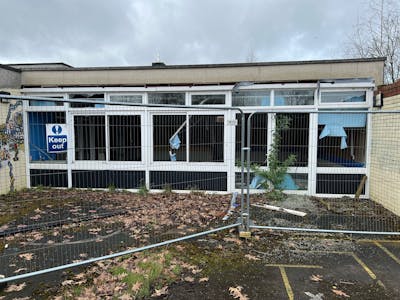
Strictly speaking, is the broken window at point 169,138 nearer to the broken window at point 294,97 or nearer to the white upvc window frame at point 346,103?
the broken window at point 294,97

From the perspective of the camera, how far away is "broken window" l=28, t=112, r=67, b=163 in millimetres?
5102

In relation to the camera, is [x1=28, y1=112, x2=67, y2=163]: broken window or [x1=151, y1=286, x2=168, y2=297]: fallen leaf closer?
[x1=151, y1=286, x2=168, y2=297]: fallen leaf

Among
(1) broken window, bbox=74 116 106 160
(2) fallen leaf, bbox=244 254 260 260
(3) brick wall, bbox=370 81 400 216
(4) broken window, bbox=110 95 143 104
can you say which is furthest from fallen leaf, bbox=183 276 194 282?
(4) broken window, bbox=110 95 143 104

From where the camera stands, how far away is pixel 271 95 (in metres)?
7.20

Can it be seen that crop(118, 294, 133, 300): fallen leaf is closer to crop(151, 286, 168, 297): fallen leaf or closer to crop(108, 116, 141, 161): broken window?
crop(151, 286, 168, 297): fallen leaf

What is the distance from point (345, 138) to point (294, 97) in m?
1.73

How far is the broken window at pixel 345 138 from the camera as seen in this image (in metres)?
6.80

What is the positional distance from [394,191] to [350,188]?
129 cm

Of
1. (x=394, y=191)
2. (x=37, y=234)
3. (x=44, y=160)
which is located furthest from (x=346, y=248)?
(x=44, y=160)

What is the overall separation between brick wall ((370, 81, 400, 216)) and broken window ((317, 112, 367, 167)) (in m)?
0.27

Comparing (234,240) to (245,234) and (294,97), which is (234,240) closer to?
(245,234)

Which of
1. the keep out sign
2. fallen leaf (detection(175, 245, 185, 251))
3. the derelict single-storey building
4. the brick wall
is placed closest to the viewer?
fallen leaf (detection(175, 245, 185, 251))

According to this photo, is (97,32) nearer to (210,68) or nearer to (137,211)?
(210,68)

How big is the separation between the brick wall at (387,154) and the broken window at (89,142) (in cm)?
641
